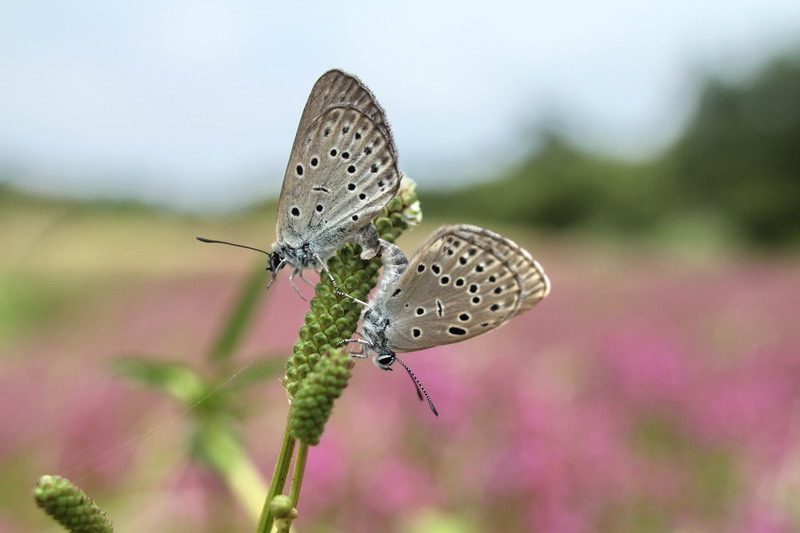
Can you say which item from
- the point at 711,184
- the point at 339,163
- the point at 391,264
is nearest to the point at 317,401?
the point at 391,264

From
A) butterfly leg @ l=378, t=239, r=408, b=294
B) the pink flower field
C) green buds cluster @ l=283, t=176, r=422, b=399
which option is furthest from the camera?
the pink flower field

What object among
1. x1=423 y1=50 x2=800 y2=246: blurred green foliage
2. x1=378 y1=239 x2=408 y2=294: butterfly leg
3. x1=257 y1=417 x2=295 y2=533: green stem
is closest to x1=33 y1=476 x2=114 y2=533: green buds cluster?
x1=257 y1=417 x2=295 y2=533: green stem

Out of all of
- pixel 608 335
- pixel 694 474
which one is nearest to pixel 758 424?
pixel 694 474

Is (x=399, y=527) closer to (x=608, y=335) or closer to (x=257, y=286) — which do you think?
(x=257, y=286)

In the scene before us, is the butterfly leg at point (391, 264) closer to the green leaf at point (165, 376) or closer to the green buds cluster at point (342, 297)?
the green buds cluster at point (342, 297)

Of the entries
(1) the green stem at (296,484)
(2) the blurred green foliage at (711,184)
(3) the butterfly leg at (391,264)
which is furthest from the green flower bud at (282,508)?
(2) the blurred green foliage at (711,184)

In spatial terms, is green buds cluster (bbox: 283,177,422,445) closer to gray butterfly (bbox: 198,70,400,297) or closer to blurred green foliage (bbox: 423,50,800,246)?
gray butterfly (bbox: 198,70,400,297)
